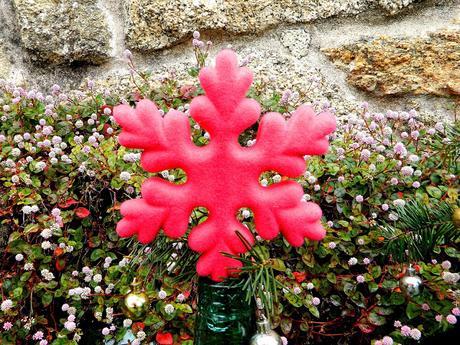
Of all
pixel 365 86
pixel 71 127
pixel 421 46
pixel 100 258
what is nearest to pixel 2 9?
pixel 71 127

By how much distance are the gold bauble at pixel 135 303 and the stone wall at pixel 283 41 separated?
54cm

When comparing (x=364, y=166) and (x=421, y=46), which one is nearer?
(x=364, y=166)

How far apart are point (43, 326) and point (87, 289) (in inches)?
6.1

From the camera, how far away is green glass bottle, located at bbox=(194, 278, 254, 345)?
0.53 metres

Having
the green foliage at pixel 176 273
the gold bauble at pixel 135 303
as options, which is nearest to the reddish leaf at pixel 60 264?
the green foliage at pixel 176 273

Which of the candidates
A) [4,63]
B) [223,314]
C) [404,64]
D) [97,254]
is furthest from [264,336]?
[4,63]

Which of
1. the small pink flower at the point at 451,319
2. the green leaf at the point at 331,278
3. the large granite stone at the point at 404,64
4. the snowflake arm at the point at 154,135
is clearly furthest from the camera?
the large granite stone at the point at 404,64

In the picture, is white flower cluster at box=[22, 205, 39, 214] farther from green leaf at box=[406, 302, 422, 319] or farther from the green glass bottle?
green leaf at box=[406, 302, 422, 319]

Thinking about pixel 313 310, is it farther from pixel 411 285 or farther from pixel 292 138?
pixel 292 138

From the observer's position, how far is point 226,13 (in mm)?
1134

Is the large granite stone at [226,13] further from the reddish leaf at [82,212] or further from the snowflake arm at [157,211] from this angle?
the snowflake arm at [157,211]

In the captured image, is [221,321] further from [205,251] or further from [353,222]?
[353,222]

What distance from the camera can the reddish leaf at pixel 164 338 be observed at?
2.75 ft

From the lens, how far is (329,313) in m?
0.88
